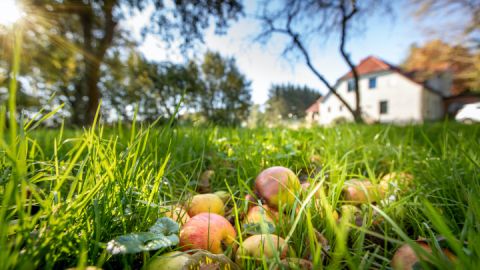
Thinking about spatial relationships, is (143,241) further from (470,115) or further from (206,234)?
(470,115)

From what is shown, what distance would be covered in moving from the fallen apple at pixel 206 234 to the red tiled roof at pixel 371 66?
27467 mm

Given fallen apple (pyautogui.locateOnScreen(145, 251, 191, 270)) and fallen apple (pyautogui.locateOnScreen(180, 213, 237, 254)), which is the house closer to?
fallen apple (pyautogui.locateOnScreen(180, 213, 237, 254))

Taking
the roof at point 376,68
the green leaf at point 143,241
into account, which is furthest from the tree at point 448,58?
the roof at point 376,68

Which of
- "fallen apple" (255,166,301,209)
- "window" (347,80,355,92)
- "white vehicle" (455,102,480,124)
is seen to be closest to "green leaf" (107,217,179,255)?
"fallen apple" (255,166,301,209)

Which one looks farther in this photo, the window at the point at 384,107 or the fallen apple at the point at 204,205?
the window at the point at 384,107

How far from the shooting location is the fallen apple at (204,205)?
910 mm

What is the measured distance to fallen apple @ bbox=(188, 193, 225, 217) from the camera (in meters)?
0.91

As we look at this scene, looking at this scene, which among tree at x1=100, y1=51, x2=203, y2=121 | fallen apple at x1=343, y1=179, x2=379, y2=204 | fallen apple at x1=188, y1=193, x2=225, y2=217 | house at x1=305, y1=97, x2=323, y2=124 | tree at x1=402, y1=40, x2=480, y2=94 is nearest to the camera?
fallen apple at x1=188, y1=193, x2=225, y2=217

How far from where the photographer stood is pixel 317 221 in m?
0.85

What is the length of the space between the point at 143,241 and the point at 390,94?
29.5 metres

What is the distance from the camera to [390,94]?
1003 inches

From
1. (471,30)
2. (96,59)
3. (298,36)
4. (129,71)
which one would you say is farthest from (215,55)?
(471,30)

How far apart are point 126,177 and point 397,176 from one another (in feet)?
3.84

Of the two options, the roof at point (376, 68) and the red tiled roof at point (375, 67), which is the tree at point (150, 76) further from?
the red tiled roof at point (375, 67)
